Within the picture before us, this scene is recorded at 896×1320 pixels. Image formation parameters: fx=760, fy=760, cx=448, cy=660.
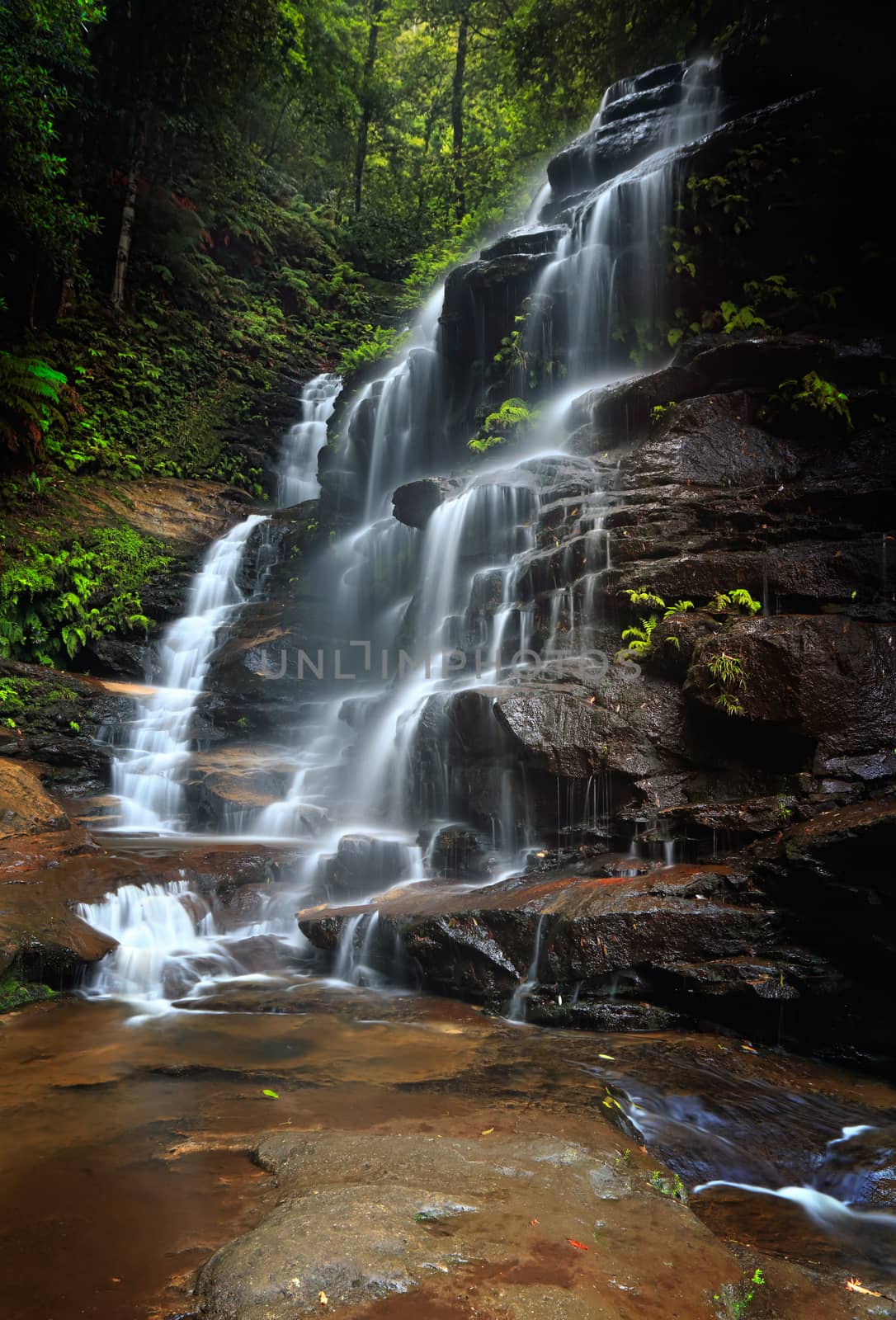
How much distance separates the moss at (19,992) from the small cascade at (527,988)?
3624 millimetres

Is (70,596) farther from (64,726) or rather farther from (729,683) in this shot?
(729,683)

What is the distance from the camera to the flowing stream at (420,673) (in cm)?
567

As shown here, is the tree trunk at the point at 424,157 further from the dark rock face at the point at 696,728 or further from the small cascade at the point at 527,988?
the small cascade at the point at 527,988

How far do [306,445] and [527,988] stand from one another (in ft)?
58.5

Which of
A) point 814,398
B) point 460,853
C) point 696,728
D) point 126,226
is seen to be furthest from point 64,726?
point 126,226

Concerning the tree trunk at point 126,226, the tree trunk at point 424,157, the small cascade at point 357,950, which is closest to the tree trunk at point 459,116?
the tree trunk at point 424,157

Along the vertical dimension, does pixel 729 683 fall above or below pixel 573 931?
above

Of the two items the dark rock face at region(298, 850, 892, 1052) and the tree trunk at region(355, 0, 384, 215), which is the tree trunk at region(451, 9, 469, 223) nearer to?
the tree trunk at region(355, 0, 384, 215)

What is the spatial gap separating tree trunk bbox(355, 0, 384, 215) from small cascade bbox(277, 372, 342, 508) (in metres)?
10.2

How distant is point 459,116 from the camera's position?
2556 centimetres

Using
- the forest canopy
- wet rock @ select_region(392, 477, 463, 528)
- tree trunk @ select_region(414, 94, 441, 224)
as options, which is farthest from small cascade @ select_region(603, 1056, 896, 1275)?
tree trunk @ select_region(414, 94, 441, 224)

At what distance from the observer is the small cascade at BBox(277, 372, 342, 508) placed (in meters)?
20.1

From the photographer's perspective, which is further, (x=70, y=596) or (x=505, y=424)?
(x=505, y=424)

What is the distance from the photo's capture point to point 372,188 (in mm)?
28781
